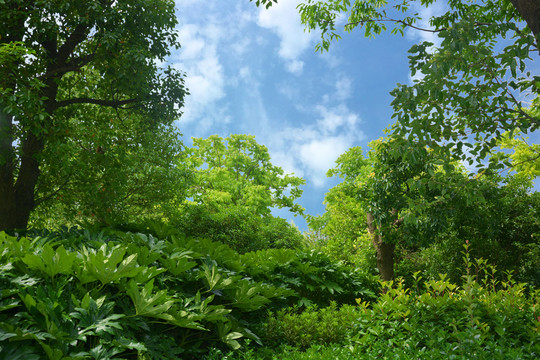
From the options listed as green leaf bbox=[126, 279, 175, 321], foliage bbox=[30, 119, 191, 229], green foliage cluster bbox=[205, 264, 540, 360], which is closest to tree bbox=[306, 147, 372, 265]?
foliage bbox=[30, 119, 191, 229]

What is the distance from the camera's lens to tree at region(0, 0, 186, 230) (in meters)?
8.19

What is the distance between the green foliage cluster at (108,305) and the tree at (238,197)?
966 centimetres

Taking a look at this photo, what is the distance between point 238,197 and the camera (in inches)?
953

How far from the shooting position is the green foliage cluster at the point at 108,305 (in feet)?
10.9

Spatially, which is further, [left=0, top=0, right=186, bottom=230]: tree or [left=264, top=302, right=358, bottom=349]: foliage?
[left=0, top=0, right=186, bottom=230]: tree

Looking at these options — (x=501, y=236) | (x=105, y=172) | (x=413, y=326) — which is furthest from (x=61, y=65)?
(x=501, y=236)

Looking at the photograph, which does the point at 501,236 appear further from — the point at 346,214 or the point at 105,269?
the point at 105,269

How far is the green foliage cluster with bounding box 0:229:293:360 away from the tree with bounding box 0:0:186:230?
4.35 metres

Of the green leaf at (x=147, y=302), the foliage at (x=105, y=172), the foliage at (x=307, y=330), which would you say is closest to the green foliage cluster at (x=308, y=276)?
the foliage at (x=307, y=330)

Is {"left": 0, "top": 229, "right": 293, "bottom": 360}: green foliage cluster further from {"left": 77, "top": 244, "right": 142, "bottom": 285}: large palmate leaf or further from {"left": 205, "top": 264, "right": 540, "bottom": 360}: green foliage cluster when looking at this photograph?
{"left": 205, "top": 264, "right": 540, "bottom": 360}: green foliage cluster

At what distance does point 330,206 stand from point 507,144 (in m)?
8.00

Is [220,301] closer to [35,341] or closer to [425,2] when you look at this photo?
[35,341]

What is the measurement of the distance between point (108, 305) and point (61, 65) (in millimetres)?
8465

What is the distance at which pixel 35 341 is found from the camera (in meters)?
3.39
